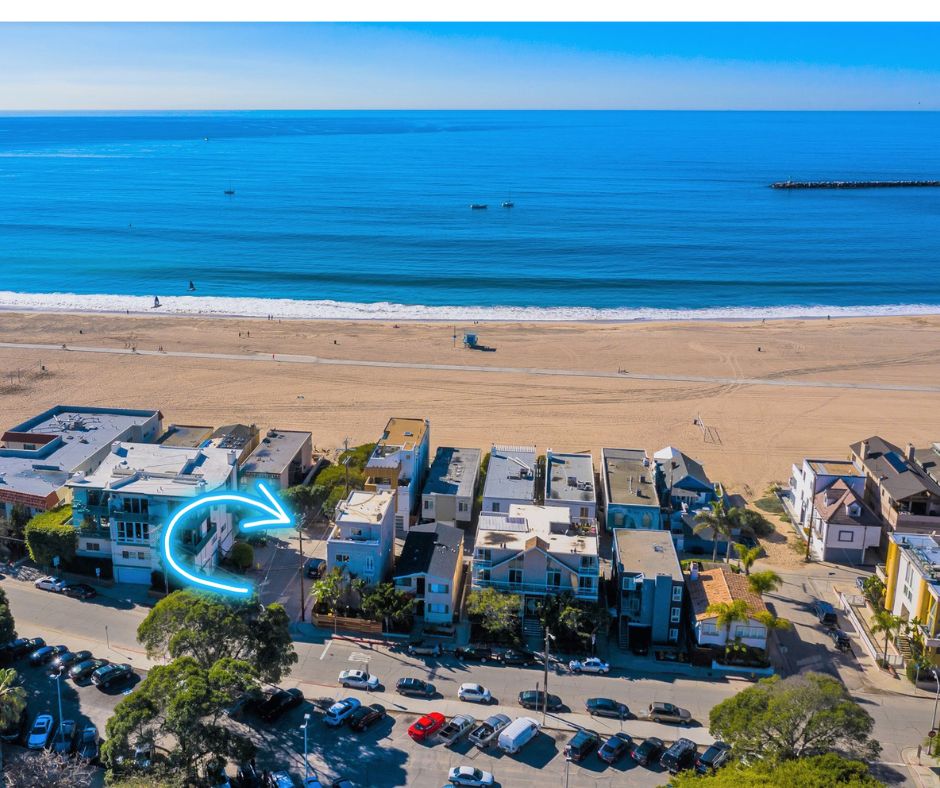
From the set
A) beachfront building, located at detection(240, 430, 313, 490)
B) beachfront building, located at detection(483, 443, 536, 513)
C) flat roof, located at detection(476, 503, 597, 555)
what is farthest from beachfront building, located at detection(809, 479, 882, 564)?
beachfront building, located at detection(240, 430, 313, 490)

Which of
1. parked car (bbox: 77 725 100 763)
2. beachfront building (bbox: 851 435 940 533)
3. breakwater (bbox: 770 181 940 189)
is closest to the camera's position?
parked car (bbox: 77 725 100 763)

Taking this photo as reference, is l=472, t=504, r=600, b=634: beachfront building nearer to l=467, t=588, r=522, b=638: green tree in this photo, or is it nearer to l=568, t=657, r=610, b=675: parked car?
l=467, t=588, r=522, b=638: green tree

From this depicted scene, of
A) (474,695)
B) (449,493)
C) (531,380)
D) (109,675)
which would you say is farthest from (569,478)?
(531,380)

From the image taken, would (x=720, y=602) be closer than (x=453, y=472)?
Yes

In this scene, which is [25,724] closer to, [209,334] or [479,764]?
[479,764]

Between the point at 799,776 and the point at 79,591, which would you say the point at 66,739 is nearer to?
the point at 79,591

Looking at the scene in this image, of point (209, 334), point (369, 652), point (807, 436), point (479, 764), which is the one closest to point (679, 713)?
point (479, 764)

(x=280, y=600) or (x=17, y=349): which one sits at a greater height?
(x=17, y=349)
